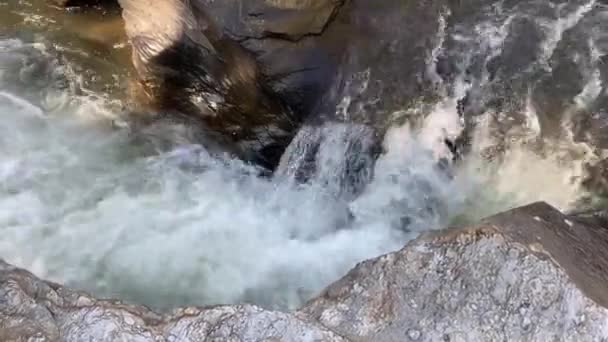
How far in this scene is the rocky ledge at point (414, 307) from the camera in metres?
3.18

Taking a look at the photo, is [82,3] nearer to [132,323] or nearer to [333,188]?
[333,188]

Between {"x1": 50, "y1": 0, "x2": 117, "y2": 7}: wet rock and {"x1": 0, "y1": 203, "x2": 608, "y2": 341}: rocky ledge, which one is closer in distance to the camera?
{"x1": 0, "y1": 203, "x2": 608, "y2": 341}: rocky ledge

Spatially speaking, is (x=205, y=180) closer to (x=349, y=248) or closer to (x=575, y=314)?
(x=349, y=248)

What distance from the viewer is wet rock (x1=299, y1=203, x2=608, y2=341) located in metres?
3.19

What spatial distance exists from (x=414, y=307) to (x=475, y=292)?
10.9 inches

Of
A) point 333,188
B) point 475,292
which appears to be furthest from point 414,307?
point 333,188

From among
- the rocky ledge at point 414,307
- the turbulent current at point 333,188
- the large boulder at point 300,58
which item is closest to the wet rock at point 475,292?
the rocky ledge at point 414,307

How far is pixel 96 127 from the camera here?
6207mm

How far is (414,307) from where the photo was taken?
10.9 feet

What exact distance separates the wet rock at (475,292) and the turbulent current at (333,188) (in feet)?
4.35

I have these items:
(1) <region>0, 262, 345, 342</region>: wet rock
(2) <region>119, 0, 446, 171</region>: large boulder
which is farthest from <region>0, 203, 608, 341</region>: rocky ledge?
(2) <region>119, 0, 446, 171</region>: large boulder

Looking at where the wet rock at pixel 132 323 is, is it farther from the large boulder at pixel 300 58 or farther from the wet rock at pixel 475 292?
the large boulder at pixel 300 58

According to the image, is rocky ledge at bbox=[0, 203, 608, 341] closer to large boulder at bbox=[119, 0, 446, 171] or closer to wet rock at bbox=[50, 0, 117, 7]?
large boulder at bbox=[119, 0, 446, 171]

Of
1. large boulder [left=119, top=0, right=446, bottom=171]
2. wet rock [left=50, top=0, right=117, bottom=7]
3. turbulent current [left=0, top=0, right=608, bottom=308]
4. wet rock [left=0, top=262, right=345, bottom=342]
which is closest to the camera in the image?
wet rock [left=0, top=262, right=345, bottom=342]
